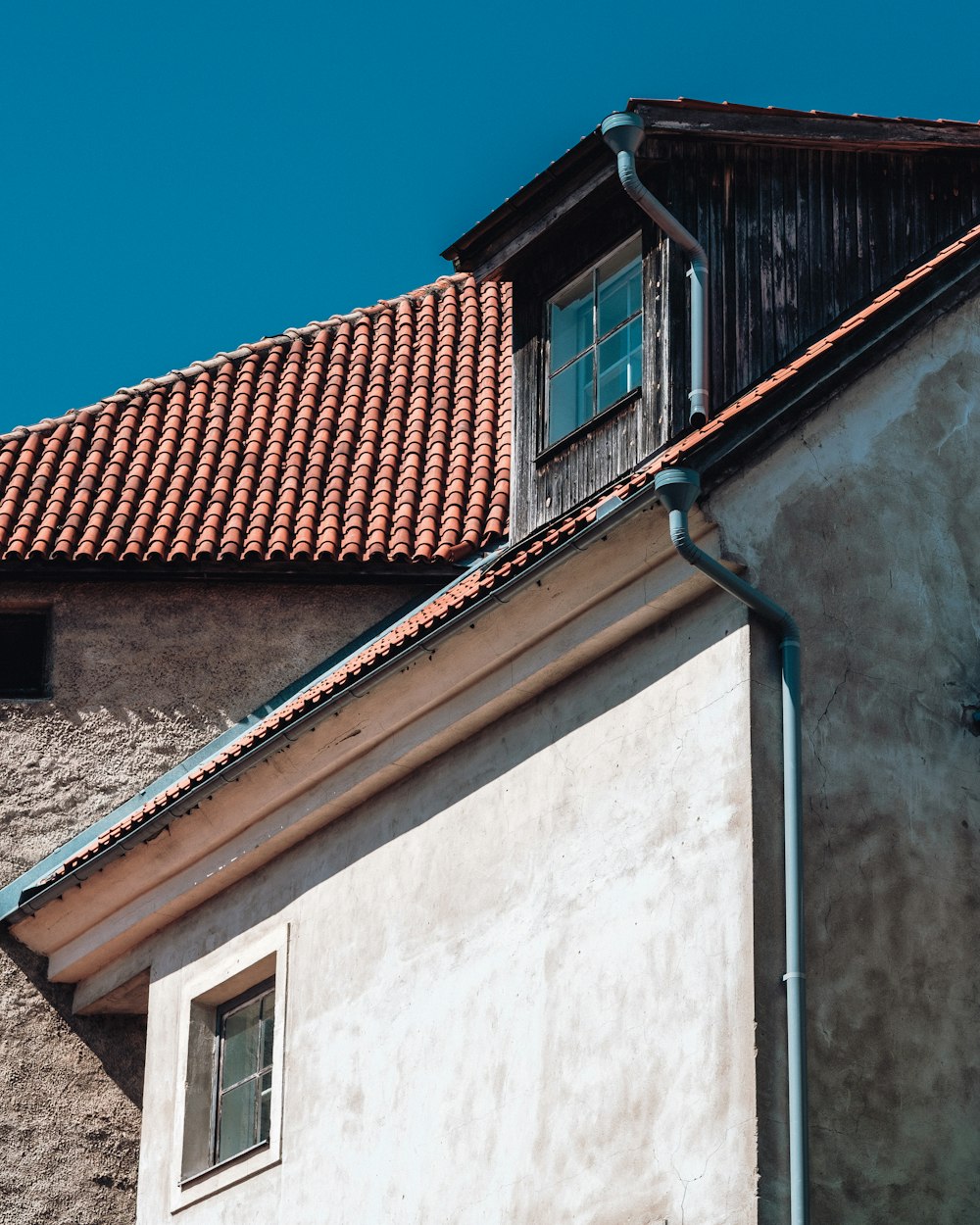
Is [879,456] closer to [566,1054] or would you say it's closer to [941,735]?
[941,735]

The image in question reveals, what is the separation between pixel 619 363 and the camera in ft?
42.9

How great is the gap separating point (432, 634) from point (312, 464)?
5.49 metres

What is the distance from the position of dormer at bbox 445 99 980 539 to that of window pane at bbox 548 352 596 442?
1 centimetres

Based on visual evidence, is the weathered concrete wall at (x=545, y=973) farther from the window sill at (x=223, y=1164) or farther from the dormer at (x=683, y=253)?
the dormer at (x=683, y=253)

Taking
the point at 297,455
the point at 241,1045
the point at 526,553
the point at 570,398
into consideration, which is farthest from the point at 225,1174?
the point at 297,455

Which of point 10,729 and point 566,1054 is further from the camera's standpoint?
point 10,729

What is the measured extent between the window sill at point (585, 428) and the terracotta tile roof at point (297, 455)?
7.91 ft

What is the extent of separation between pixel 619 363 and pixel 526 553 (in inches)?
83.7

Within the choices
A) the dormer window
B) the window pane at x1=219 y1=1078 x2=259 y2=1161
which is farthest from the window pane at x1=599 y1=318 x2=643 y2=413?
the window pane at x1=219 y1=1078 x2=259 y2=1161

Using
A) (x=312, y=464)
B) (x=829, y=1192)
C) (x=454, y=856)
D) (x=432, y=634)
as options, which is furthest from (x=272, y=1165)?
(x=312, y=464)

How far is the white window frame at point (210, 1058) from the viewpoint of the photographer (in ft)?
41.0

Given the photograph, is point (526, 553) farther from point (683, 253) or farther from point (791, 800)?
point (683, 253)

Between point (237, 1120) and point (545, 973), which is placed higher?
point (545, 973)

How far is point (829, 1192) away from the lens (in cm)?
946
